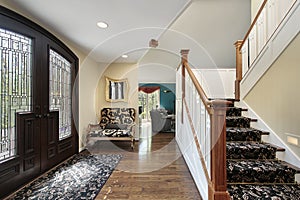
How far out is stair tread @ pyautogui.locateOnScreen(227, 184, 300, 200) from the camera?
187 cm

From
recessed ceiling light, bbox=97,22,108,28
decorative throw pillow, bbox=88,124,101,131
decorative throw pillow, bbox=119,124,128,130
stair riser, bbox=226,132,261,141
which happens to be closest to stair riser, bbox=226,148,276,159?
stair riser, bbox=226,132,261,141

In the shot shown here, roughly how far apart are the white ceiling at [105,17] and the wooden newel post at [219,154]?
4.99 ft

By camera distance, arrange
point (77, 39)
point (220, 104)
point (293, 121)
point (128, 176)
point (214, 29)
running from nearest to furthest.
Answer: point (220, 104) → point (293, 121) → point (128, 176) → point (77, 39) → point (214, 29)

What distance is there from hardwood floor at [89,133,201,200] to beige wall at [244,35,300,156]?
140 centimetres

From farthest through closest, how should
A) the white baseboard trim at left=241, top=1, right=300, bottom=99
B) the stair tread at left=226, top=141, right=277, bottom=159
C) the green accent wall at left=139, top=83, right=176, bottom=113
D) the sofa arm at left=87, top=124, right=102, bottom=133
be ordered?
the green accent wall at left=139, top=83, right=176, bottom=113 < the sofa arm at left=87, top=124, right=102, bottom=133 < the stair tread at left=226, top=141, right=277, bottom=159 < the white baseboard trim at left=241, top=1, right=300, bottom=99

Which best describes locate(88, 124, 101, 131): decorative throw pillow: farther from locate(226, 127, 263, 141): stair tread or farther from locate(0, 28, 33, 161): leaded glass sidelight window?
locate(226, 127, 263, 141): stair tread

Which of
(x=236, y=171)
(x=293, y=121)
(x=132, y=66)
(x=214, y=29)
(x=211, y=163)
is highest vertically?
(x=214, y=29)

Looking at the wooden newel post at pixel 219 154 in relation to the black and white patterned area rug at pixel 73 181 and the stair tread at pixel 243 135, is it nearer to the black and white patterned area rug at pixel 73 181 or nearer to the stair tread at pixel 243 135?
the stair tread at pixel 243 135

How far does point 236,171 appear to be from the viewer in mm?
2156

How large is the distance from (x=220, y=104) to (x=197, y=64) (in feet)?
18.4

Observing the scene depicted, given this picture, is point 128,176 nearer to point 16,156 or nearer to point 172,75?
point 16,156

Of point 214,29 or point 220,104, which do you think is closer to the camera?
point 220,104

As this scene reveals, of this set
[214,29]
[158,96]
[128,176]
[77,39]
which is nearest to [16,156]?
[128,176]

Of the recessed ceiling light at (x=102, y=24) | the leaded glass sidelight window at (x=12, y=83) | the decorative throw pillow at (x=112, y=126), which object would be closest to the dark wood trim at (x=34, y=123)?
the leaded glass sidelight window at (x=12, y=83)
